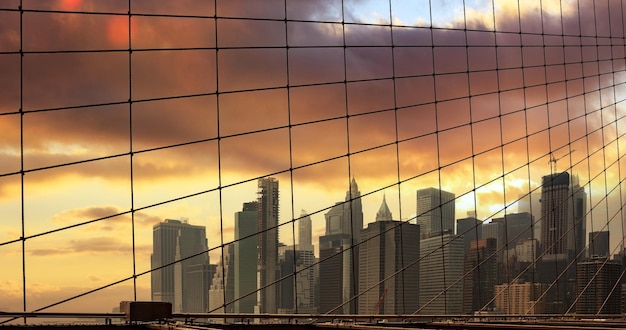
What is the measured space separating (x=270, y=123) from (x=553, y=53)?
400 inches

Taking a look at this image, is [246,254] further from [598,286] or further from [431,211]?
[598,286]

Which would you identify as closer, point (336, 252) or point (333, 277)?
point (336, 252)

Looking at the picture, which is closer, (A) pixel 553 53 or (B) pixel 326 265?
(B) pixel 326 265

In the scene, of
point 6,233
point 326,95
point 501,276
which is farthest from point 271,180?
point 501,276

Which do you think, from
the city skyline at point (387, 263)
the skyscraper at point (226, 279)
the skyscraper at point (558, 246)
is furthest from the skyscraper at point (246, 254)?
the skyscraper at point (558, 246)

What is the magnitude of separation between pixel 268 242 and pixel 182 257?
19.1ft

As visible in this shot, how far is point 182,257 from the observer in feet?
51.5

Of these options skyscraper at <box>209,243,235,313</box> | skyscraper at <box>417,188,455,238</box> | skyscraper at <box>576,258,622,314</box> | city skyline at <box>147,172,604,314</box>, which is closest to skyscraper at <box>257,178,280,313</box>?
city skyline at <box>147,172,604,314</box>

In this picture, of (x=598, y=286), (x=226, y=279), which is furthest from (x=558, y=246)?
(x=226, y=279)

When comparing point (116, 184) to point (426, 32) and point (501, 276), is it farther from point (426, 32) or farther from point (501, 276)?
point (501, 276)

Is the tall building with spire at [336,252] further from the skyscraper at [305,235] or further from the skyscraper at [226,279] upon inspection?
the skyscraper at [226,279]

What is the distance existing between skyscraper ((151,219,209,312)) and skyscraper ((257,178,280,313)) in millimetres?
1616

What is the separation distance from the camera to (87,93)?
1606 cm

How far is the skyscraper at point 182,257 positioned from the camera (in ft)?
52.1
